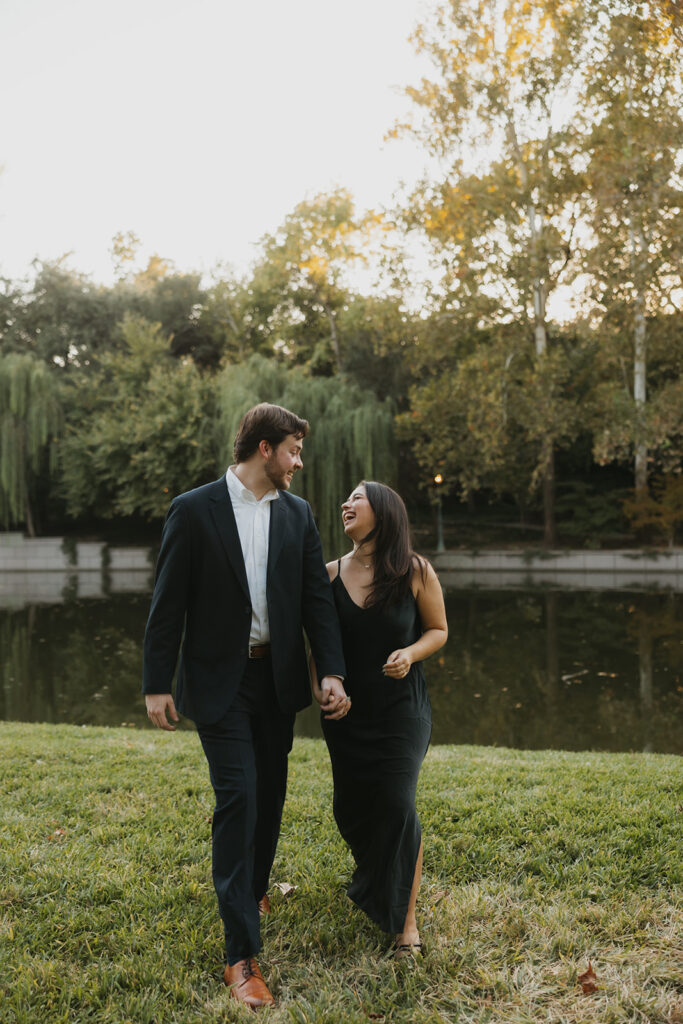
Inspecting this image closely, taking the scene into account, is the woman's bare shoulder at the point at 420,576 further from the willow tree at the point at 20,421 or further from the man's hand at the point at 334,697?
the willow tree at the point at 20,421

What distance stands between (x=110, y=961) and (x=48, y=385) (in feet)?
78.4

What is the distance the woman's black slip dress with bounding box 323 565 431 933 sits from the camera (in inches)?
112

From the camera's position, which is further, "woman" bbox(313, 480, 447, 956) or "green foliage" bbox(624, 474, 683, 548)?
"green foliage" bbox(624, 474, 683, 548)

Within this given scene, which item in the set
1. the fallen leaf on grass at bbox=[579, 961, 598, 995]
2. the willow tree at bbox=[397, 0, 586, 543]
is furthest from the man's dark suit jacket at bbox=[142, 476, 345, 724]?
the willow tree at bbox=[397, 0, 586, 543]

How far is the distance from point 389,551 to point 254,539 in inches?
19.3

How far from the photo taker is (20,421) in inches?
962

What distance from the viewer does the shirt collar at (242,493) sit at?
118 inches

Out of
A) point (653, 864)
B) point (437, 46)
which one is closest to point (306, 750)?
point (653, 864)

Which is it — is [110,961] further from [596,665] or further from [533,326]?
[533,326]

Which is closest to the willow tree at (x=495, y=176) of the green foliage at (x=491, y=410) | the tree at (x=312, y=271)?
the green foliage at (x=491, y=410)

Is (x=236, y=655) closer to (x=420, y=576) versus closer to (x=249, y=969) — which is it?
(x=420, y=576)

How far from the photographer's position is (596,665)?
34.1 feet

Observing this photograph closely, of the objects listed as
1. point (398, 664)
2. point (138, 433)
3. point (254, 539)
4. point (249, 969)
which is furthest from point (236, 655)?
point (138, 433)

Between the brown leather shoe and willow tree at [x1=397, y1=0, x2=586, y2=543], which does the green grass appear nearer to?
the brown leather shoe
